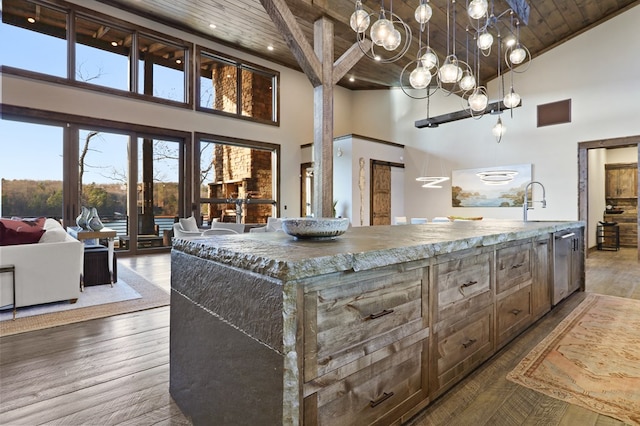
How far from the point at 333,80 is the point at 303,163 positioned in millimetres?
5577

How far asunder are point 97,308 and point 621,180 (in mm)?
11596

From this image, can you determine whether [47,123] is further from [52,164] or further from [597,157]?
[597,157]

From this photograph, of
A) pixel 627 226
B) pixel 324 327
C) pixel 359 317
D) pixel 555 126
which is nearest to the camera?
pixel 324 327

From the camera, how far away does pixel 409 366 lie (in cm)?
141

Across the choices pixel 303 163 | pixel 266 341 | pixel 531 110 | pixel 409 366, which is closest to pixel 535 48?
pixel 531 110

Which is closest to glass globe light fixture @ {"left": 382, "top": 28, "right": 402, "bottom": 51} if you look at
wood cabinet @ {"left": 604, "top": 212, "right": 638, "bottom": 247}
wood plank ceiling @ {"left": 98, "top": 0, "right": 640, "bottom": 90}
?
wood plank ceiling @ {"left": 98, "top": 0, "right": 640, "bottom": 90}

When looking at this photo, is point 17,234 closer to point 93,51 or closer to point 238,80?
point 93,51

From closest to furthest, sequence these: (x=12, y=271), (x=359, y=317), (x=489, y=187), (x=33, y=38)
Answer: (x=359, y=317) → (x=12, y=271) → (x=33, y=38) → (x=489, y=187)

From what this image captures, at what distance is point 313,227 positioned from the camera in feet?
5.06

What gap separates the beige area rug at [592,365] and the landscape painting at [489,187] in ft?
15.3

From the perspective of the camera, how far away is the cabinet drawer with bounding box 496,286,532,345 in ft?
6.96

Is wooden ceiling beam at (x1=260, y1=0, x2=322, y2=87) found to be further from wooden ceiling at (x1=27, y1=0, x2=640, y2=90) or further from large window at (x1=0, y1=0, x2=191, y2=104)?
large window at (x1=0, y1=0, x2=191, y2=104)

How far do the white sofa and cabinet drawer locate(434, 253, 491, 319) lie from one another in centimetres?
349

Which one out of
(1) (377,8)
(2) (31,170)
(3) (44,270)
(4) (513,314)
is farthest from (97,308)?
(1) (377,8)
